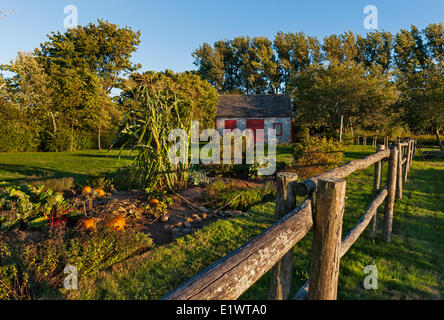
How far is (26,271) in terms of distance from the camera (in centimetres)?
257

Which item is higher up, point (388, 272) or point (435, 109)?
point (435, 109)

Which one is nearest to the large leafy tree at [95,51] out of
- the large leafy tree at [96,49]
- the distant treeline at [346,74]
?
the large leafy tree at [96,49]

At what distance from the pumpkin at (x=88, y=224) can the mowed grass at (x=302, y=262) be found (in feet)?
2.49

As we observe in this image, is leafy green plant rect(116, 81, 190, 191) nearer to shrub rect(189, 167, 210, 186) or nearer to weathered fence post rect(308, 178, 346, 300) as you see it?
shrub rect(189, 167, 210, 186)

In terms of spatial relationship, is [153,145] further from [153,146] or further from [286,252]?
[286,252]

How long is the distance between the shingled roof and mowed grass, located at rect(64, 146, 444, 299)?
2352 centimetres

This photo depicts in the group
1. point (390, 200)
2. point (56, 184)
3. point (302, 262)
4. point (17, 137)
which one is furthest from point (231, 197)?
point (17, 137)

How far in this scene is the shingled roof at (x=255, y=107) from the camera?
28062mm

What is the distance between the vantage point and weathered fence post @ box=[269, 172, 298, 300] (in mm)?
1928

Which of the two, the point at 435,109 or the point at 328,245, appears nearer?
the point at 328,245

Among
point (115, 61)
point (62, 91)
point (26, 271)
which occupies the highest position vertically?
point (115, 61)

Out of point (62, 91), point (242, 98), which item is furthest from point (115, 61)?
point (242, 98)
